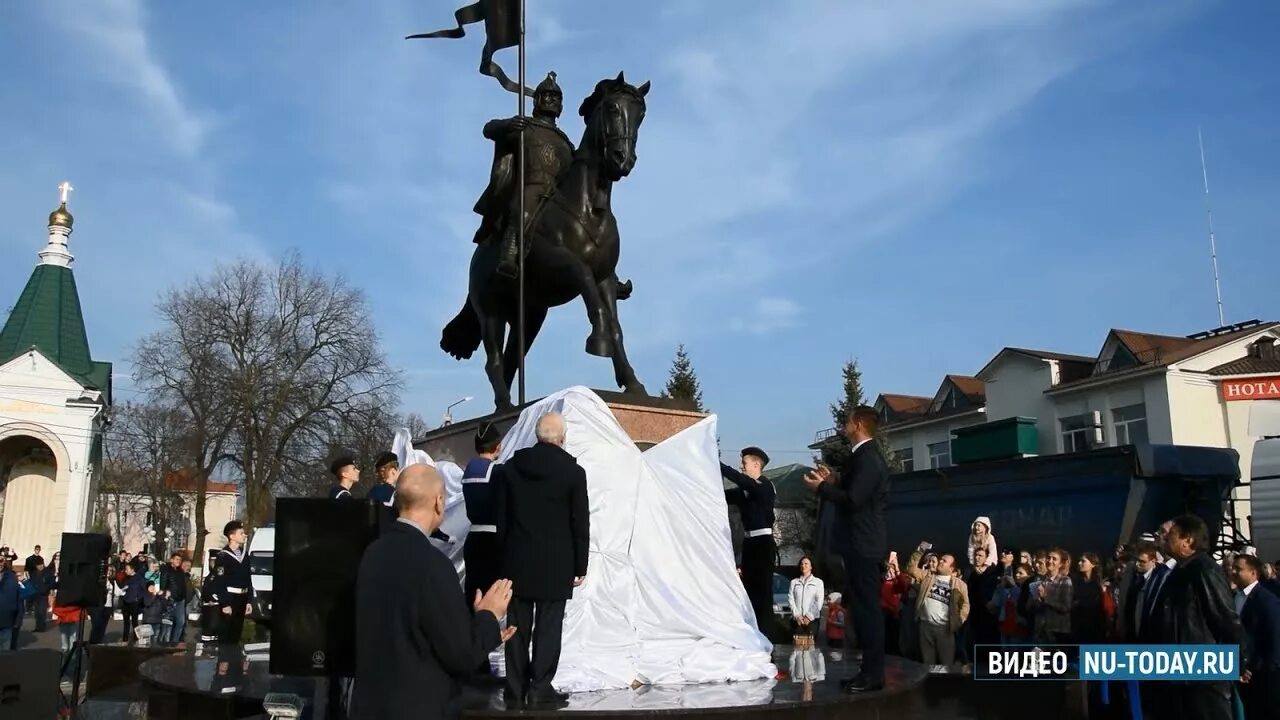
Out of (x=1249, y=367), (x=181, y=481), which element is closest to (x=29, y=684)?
(x=1249, y=367)

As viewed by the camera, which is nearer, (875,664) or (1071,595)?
(875,664)

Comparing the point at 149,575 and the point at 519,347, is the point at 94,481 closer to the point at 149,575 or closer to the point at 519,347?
the point at 149,575

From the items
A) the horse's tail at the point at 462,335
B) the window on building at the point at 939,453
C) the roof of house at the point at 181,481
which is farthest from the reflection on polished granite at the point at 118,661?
the window on building at the point at 939,453

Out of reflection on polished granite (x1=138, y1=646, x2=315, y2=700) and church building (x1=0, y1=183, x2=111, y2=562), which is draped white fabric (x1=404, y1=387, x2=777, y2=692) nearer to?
reflection on polished granite (x1=138, y1=646, x2=315, y2=700)

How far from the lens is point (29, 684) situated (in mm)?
6684

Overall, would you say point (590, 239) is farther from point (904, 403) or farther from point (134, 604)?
point (904, 403)

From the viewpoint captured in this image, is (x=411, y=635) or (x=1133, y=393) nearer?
(x=411, y=635)

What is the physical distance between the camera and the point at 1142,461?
1636cm

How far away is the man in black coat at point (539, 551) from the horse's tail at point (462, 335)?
203 inches

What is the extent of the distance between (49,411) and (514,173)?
107ft

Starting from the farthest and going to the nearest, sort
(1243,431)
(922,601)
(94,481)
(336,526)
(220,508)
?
(220,508)
(94,481)
(1243,431)
(922,601)
(336,526)

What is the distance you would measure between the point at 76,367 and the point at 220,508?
41797 mm

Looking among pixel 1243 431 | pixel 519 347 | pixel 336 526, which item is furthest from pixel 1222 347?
pixel 336 526

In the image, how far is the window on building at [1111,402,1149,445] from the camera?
35531 mm
